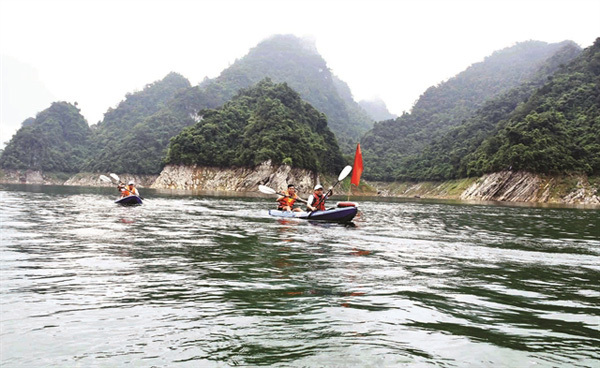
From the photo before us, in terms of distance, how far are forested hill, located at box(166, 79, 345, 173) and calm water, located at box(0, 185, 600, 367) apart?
9983cm

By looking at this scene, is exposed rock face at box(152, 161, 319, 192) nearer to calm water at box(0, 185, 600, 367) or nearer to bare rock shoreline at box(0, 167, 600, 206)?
bare rock shoreline at box(0, 167, 600, 206)

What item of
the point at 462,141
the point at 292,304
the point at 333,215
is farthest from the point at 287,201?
the point at 462,141

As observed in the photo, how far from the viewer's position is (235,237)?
19281mm

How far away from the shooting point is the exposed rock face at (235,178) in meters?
114

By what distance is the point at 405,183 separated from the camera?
154m

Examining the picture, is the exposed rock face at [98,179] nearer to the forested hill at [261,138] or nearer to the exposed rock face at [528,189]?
the forested hill at [261,138]

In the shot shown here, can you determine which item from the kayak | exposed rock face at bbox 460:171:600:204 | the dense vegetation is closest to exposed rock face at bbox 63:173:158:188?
the dense vegetation

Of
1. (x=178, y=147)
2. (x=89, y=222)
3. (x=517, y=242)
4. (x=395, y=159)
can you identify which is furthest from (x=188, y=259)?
(x=395, y=159)

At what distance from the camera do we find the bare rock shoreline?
84.5 metres

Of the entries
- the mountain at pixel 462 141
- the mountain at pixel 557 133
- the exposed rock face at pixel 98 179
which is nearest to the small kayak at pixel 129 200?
the mountain at pixel 557 133

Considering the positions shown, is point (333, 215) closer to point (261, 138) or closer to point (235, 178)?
point (235, 178)

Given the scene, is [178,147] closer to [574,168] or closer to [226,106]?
[226,106]

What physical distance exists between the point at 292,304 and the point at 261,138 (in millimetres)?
117358

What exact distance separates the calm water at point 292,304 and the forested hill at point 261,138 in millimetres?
99828
